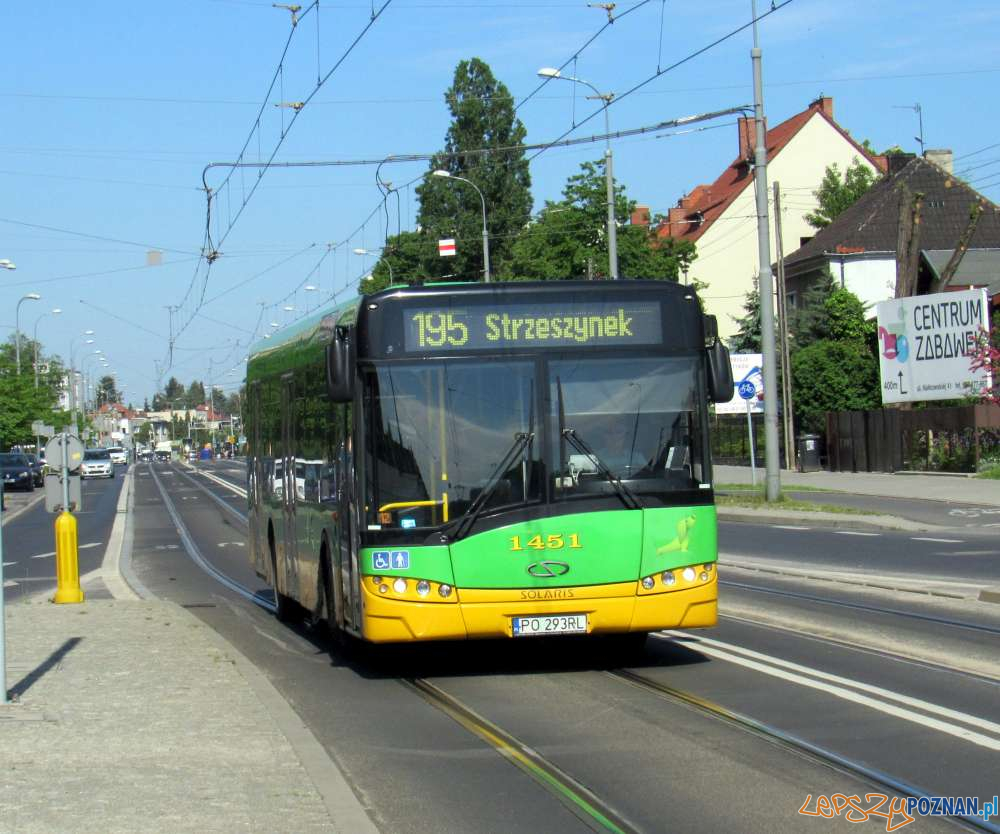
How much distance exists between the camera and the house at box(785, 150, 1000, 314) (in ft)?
203

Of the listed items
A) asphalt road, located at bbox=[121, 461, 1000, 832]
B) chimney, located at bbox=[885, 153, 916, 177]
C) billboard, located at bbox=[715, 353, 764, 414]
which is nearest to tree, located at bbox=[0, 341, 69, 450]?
chimney, located at bbox=[885, 153, 916, 177]

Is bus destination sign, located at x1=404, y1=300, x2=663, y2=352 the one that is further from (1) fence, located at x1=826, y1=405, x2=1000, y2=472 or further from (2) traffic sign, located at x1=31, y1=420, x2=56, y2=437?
(2) traffic sign, located at x1=31, y1=420, x2=56, y2=437

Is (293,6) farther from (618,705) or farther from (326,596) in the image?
(618,705)

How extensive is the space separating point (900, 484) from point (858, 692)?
30341mm

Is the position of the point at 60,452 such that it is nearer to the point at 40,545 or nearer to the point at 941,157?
the point at 40,545

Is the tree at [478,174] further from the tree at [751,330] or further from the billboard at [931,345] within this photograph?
the billboard at [931,345]

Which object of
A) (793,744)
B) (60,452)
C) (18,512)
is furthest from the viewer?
(18,512)

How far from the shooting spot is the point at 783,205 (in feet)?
259

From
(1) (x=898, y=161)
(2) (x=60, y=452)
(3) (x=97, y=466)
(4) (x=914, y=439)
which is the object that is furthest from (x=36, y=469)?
(2) (x=60, y=452)

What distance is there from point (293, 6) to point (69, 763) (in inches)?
A: 602

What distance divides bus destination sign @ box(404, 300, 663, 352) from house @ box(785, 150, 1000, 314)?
172 feet

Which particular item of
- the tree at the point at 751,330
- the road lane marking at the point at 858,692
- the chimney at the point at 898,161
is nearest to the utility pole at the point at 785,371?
the tree at the point at 751,330

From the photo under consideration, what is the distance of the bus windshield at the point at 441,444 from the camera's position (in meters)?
9.99

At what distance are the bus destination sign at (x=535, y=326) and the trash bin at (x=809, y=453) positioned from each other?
124 ft
